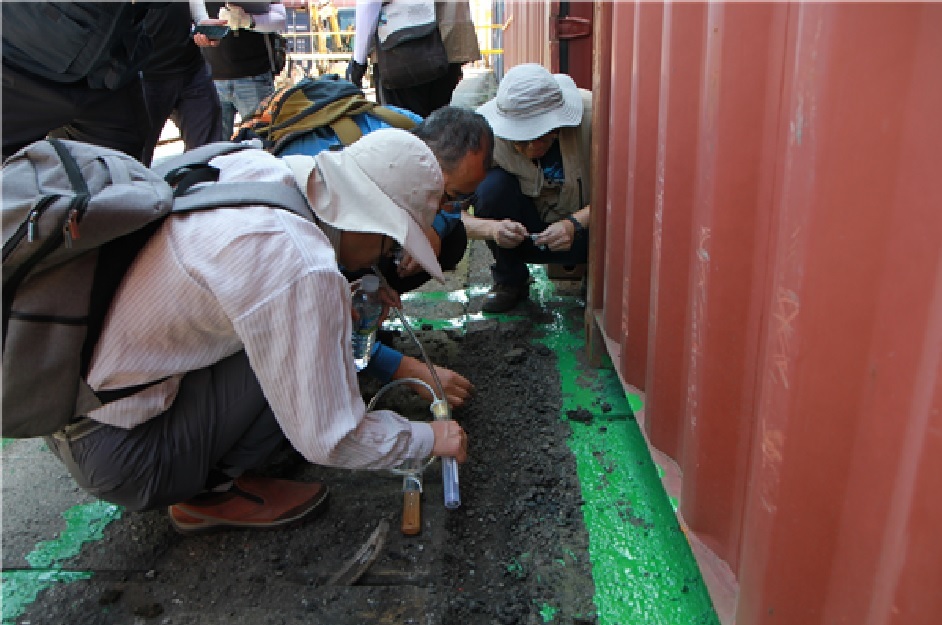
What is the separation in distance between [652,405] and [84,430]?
1524 mm

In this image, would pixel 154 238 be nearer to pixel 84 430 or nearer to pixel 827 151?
pixel 84 430

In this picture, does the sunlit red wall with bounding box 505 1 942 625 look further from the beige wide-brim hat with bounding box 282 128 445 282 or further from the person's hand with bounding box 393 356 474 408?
the person's hand with bounding box 393 356 474 408

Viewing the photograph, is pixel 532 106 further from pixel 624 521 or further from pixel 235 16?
pixel 235 16

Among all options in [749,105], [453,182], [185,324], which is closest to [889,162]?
[749,105]

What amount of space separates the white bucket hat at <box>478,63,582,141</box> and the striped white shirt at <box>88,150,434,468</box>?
177cm

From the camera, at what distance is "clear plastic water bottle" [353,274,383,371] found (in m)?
2.57

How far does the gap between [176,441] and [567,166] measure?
2.23 metres

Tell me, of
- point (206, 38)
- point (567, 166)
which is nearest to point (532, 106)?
point (567, 166)

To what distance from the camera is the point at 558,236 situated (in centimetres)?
335

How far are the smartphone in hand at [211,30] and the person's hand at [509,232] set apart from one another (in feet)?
6.18

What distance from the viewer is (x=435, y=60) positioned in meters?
4.38

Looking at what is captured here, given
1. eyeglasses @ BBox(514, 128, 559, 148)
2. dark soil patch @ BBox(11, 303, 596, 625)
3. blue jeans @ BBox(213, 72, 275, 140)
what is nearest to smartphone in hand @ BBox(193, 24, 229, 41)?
blue jeans @ BBox(213, 72, 275, 140)

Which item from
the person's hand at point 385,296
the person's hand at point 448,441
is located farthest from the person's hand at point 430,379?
the person's hand at point 448,441

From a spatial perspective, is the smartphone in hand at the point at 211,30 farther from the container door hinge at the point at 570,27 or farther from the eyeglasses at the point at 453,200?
the eyeglasses at the point at 453,200
